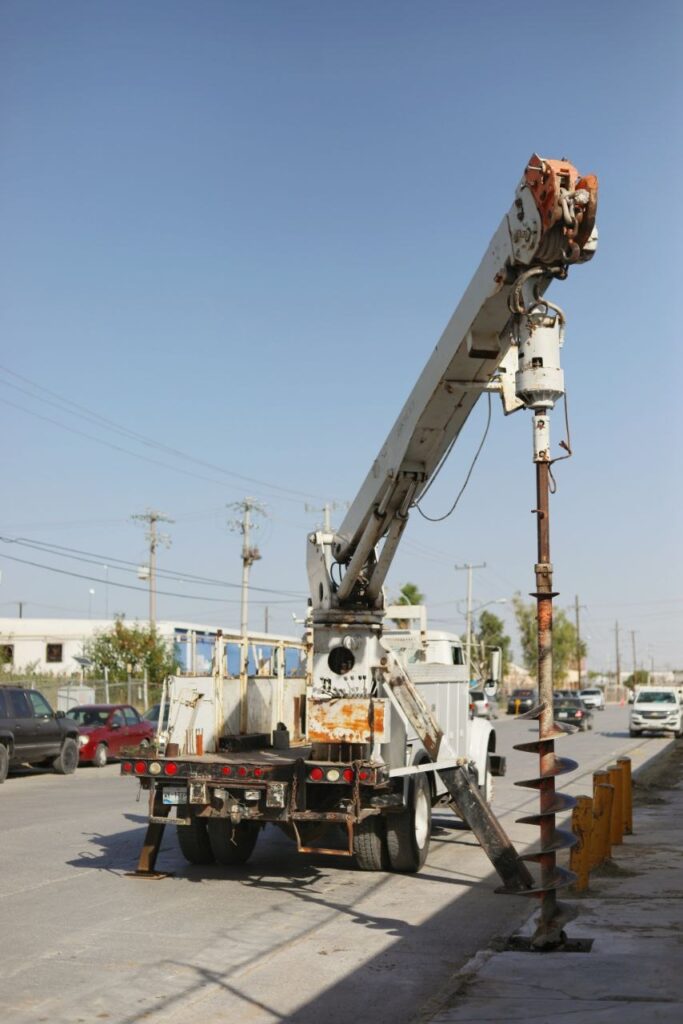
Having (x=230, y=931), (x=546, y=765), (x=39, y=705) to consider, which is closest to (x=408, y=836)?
(x=230, y=931)

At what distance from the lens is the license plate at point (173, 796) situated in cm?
1120

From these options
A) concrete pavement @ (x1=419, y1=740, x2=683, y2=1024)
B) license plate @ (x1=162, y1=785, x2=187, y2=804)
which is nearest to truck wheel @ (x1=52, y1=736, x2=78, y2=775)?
license plate @ (x1=162, y1=785, x2=187, y2=804)

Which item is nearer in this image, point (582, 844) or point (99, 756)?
point (582, 844)

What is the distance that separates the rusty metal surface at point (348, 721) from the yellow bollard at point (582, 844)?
1.96 meters

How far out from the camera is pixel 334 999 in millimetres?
7270

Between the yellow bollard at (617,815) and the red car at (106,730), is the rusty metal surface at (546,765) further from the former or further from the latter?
the red car at (106,730)

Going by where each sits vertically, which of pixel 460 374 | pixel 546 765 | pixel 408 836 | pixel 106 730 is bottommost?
pixel 408 836

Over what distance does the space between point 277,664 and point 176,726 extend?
239 centimetres

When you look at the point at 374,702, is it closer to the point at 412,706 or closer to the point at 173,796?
the point at 412,706

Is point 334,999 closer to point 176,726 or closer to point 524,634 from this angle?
point 176,726

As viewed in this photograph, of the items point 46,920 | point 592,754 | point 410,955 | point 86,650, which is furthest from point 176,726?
point 86,650

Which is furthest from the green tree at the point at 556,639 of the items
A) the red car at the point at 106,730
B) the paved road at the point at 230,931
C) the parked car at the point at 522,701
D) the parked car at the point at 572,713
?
the paved road at the point at 230,931

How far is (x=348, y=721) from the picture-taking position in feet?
37.7

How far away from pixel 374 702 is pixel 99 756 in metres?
18.5
